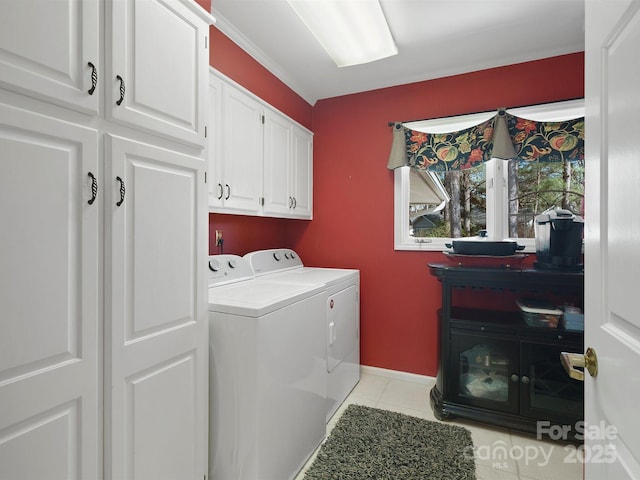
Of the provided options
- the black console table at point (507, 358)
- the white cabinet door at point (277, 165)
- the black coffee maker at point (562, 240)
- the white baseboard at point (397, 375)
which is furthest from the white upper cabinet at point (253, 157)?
the black coffee maker at point (562, 240)

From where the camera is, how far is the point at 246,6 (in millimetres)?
1977

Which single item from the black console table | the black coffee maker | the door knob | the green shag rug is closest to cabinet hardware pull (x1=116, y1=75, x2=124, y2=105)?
the door knob

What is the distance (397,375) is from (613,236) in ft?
8.49

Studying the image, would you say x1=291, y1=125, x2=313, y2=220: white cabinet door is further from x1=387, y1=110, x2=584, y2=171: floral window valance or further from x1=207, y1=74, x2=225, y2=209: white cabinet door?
x1=207, y1=74, x2=225, y2=209: white cabinet door

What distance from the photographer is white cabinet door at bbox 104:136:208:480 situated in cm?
109

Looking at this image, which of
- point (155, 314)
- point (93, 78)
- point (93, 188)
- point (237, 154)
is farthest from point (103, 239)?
point (237, 154)

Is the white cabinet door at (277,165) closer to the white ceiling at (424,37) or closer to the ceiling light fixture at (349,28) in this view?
the white ceiling at (424,37)

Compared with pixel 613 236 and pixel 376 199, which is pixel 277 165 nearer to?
pixel 376 199

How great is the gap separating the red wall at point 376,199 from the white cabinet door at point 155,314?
3.57ft

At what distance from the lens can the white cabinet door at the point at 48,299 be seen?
2.78ft

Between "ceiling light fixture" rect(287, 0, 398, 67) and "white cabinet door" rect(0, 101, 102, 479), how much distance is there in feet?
4.92

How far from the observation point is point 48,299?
3.03 feet

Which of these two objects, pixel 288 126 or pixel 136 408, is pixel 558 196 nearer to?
pixel 288 126

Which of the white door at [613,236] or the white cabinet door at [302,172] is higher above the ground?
the white cabinet door at [302,172]
